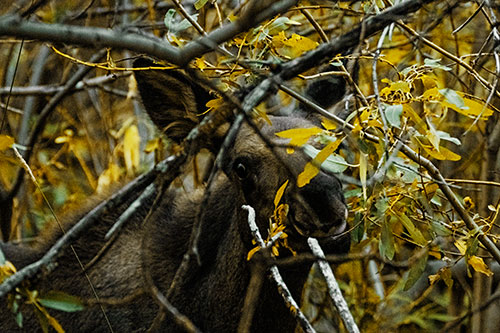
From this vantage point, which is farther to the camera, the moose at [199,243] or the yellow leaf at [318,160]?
the moose at [199,243]

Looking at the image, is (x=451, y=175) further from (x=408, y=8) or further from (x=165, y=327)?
(x=408, y=8)

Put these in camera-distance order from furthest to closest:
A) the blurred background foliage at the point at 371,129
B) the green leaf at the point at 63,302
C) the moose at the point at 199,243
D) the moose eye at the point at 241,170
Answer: the moose eye at the point at 241,170 → the moose at the point at 199,243 → the blurred background foliage at the point at 371,129 → the green leaf at the point at 63,302

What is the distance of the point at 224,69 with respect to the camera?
10.6 feet

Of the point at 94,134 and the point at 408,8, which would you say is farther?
the point at 94,134

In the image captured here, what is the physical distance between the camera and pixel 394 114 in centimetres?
257

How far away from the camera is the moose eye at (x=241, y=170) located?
142 inches

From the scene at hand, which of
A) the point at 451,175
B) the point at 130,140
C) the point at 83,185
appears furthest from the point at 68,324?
the point at 83,185

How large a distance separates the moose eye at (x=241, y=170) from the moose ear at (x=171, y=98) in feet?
1.35

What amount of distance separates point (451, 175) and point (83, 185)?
141 inches

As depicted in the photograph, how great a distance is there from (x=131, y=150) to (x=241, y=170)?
2.50m

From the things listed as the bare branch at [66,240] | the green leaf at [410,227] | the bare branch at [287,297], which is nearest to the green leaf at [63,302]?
the bare branch at [66,240]

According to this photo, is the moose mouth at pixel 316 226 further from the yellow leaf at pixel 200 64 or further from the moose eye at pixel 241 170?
the yellow leaf at pixel 200 64

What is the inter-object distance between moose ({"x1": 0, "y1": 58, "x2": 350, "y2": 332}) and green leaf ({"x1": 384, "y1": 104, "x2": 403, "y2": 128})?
2.30 ft

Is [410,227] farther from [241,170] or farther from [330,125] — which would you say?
[241,170]
